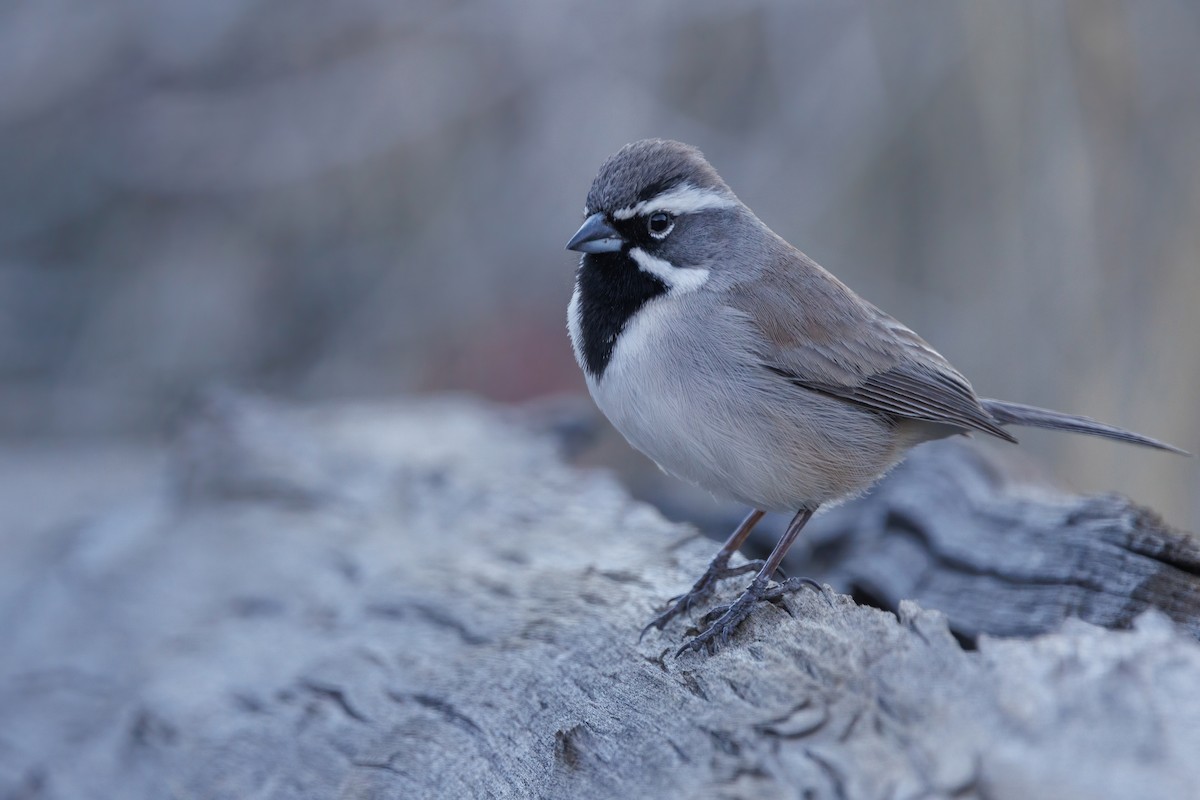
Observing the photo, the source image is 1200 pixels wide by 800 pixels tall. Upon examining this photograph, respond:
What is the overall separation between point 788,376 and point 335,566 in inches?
81.8

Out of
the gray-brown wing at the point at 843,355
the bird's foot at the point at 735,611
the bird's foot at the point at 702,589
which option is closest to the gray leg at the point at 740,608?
the bird's foot at the point at 735,611

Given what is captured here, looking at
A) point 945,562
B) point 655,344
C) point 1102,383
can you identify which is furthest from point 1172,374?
point 655,344

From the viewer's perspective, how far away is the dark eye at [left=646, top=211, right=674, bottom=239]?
3.90 metres

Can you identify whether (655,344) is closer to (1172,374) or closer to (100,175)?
(1172,374)

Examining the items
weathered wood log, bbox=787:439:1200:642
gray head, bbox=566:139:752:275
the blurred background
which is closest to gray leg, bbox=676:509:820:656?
weathered wood log, bbox=787:439:1200:642

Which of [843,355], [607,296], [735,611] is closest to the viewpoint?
[735,611]

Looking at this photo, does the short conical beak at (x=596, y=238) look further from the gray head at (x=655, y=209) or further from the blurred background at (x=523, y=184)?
the blurred background at (x=523, y=184)

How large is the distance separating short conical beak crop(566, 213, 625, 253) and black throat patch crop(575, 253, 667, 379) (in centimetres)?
6

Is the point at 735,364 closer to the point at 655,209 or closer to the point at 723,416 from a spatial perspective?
the point at 723,416

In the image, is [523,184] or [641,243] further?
[523,184]

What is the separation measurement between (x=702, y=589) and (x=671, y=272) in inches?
41.8

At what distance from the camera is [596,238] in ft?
12.5

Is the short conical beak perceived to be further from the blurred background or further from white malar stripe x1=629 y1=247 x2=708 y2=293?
the blurred background

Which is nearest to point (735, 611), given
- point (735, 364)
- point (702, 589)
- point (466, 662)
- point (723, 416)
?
point (702, 589)
